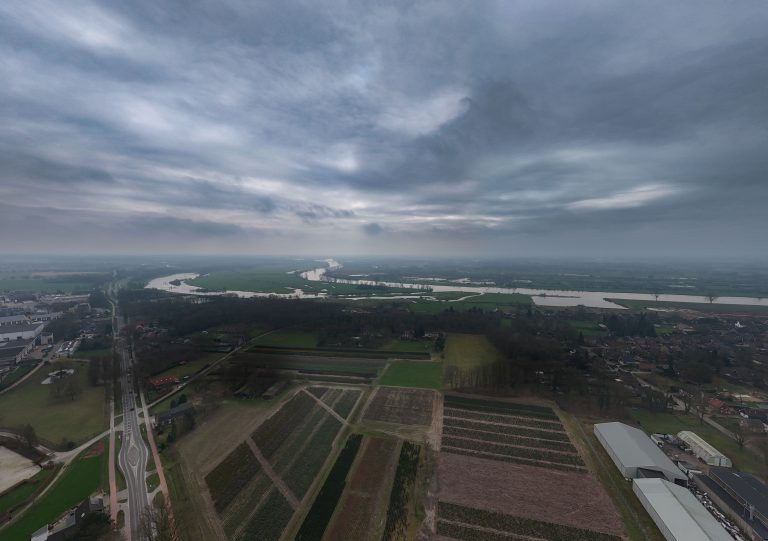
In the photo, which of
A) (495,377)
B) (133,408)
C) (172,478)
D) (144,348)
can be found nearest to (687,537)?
(495,377)

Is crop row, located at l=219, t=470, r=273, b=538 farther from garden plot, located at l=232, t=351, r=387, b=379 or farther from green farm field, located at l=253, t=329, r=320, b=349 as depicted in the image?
green farm field, located at l=253, t=329, r=320, b=349

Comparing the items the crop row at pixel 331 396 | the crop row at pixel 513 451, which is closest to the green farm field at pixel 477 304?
the crop row at pixel 331 396

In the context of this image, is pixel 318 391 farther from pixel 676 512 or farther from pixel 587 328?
pixel 587 328

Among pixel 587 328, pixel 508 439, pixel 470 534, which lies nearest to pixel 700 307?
pixel 587 328

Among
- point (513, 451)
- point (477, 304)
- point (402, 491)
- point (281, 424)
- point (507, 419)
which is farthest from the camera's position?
point (477, 304)

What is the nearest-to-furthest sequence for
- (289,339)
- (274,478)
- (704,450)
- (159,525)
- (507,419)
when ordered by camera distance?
(159,525), (274,478), (704,450), (507,419), (289,339)

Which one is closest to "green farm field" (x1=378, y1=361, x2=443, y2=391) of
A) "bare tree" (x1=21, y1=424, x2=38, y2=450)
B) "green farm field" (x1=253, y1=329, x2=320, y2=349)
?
"green farm field" (x1=253, y1=329, x2=320, y2=349)

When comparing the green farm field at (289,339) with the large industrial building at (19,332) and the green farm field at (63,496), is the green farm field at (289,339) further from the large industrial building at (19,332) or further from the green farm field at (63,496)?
the large industrial building at (19,332)
